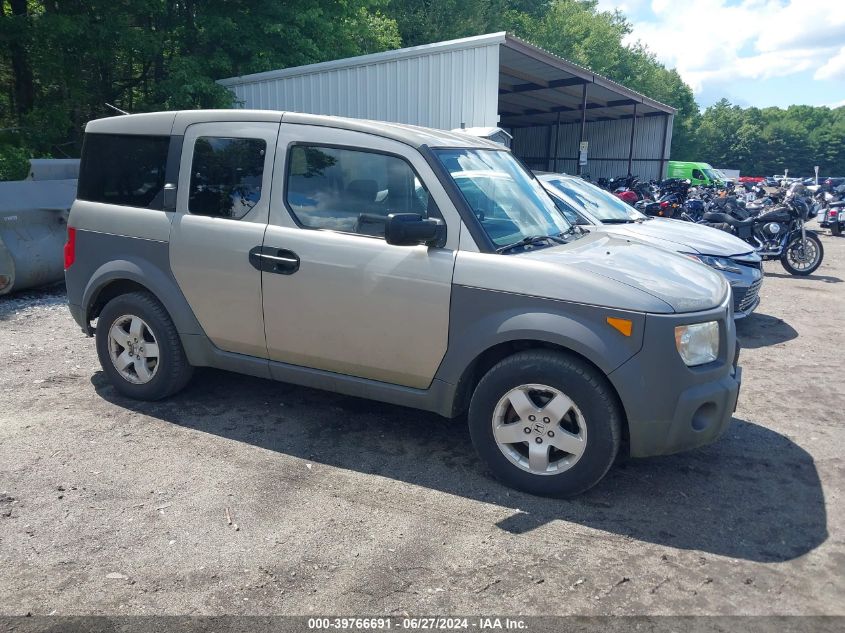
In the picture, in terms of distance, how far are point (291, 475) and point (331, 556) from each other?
89 centimetres

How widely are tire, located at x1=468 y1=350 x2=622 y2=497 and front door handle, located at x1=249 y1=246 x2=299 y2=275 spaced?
55.4 inches

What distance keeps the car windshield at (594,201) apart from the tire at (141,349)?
497 centimetres

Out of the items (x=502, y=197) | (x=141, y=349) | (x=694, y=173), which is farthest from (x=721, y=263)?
(x=694, y=173)

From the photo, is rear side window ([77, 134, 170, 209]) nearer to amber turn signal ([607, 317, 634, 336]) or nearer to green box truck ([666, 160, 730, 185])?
amber turn signal ([607, 317, 634, 336])

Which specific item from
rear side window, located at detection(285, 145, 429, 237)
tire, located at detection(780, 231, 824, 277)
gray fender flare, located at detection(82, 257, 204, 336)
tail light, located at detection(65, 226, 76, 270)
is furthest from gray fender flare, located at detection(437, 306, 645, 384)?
tire, located at detection(780, 231, 824, 277)

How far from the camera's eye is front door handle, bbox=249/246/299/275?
4.15 metres

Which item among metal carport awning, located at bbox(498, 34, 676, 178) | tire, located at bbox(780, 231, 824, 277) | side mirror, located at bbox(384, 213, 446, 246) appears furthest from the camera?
metal carport awning, located at bbox(498, 34, 676, 178)

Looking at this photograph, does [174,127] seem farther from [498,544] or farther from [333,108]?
[333,108]

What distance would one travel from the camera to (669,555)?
3221mm

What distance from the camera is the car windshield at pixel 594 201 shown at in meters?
8.02

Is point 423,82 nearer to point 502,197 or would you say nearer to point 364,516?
point 502,197

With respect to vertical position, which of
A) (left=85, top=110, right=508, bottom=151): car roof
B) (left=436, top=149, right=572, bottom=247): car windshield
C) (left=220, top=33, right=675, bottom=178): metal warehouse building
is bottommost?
(left=436, top=149, right=572, bottom=247): car windshield

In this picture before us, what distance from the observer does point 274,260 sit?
4191 millimetres

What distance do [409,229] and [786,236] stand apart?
9.91m
